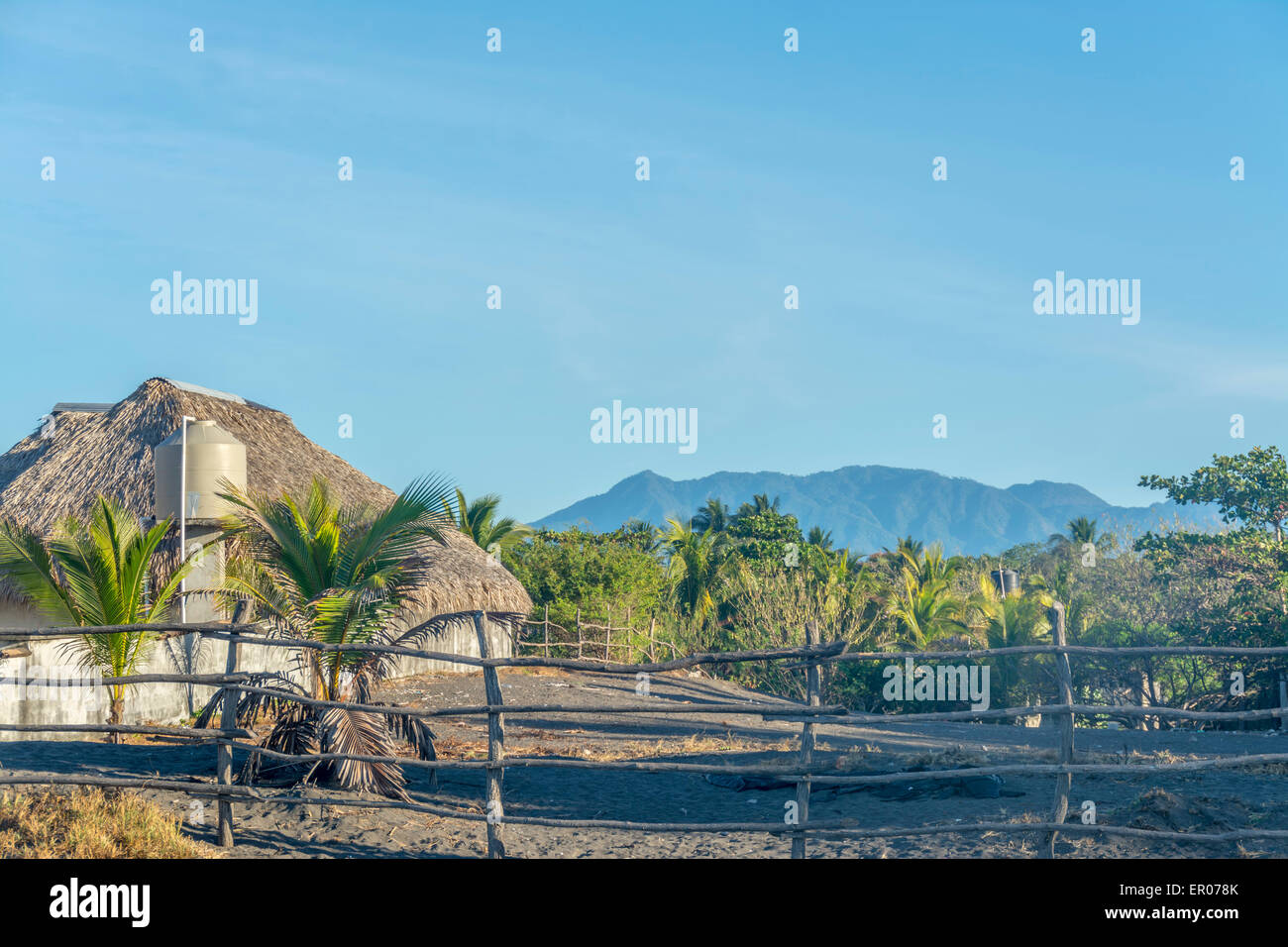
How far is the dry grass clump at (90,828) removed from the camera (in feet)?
19.1

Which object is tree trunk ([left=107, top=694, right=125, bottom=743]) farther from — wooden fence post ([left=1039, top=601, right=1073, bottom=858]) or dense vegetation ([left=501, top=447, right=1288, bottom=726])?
dense vegetation ([left=501, top=447, right=1288, bottom=726])

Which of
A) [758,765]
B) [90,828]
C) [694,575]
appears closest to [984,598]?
[694,575]

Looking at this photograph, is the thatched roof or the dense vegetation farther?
the dense vegetation

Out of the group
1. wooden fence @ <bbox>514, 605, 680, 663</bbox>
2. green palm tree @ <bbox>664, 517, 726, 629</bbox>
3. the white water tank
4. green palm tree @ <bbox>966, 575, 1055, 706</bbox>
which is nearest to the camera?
the white water tank

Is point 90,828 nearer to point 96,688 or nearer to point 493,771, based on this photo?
point 493,771

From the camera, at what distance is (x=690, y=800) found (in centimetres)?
888

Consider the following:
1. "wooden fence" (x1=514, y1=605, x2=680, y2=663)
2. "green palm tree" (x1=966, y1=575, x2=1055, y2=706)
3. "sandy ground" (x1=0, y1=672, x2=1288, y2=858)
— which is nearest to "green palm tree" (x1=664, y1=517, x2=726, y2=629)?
"wooden fence" (x1=514, y1=605, x2=680, y2=663)

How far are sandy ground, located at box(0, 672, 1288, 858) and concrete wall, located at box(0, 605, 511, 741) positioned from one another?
728mm

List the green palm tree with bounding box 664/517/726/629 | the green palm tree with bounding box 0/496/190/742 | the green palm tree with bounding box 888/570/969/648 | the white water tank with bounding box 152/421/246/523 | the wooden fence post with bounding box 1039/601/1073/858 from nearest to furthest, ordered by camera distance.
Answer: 1. the wooden fence post with bounding box 1039/601/1073/858
2. the green palm tree with bounding box 0/496/190/742
3. the white water tank with bounding box 152/421/246/523
4. the green palm tree with bounding box 888/570/969/648
5. the green palm tree with bounding box 664/517/726/629

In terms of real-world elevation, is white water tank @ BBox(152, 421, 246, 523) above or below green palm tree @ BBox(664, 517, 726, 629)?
above

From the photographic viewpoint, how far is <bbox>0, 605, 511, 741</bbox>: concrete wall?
10133 mm

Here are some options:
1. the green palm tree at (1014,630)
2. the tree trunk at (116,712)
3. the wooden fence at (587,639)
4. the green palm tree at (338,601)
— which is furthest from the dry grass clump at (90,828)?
the green palm tree at (1014,630)

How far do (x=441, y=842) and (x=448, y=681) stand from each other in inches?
462
